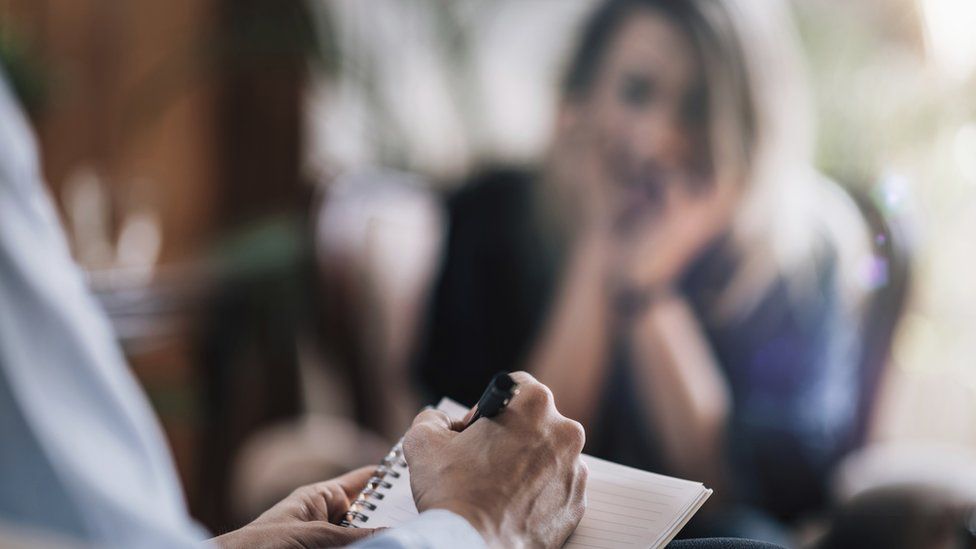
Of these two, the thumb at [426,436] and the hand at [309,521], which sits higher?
the thumb at [426,436]

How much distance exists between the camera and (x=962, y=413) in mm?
1340

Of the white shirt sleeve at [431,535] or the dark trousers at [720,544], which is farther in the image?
the dark trousers at [720,544]

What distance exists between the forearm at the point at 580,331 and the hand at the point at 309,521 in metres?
0.96

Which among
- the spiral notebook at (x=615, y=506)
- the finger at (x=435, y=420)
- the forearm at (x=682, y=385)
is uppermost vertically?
the finger at (x=435, y=420)

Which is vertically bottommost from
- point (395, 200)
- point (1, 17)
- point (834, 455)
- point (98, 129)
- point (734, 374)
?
point (834, 455)

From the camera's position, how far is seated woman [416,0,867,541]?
1.40 meters

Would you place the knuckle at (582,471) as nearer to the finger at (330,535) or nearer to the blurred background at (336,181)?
the finger at (330,535)

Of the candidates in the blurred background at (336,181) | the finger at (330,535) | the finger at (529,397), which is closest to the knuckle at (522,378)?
the finger at (529,397)

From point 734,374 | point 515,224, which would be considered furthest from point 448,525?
point 515,224

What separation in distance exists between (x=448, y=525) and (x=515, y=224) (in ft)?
4.02

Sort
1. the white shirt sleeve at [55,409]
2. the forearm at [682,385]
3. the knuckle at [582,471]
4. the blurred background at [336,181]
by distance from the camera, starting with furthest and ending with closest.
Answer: the forearm at [682,385] < the blurred background at [336,181] < the knuckle at [582,471] < the white shirt sleeve at [55,409]

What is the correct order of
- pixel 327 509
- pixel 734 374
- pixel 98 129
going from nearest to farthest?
pixel 327 509 < pixel 734 374 < pixel 98 129

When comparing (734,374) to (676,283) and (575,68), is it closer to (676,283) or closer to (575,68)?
(676,283)

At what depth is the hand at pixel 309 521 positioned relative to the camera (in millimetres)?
495
